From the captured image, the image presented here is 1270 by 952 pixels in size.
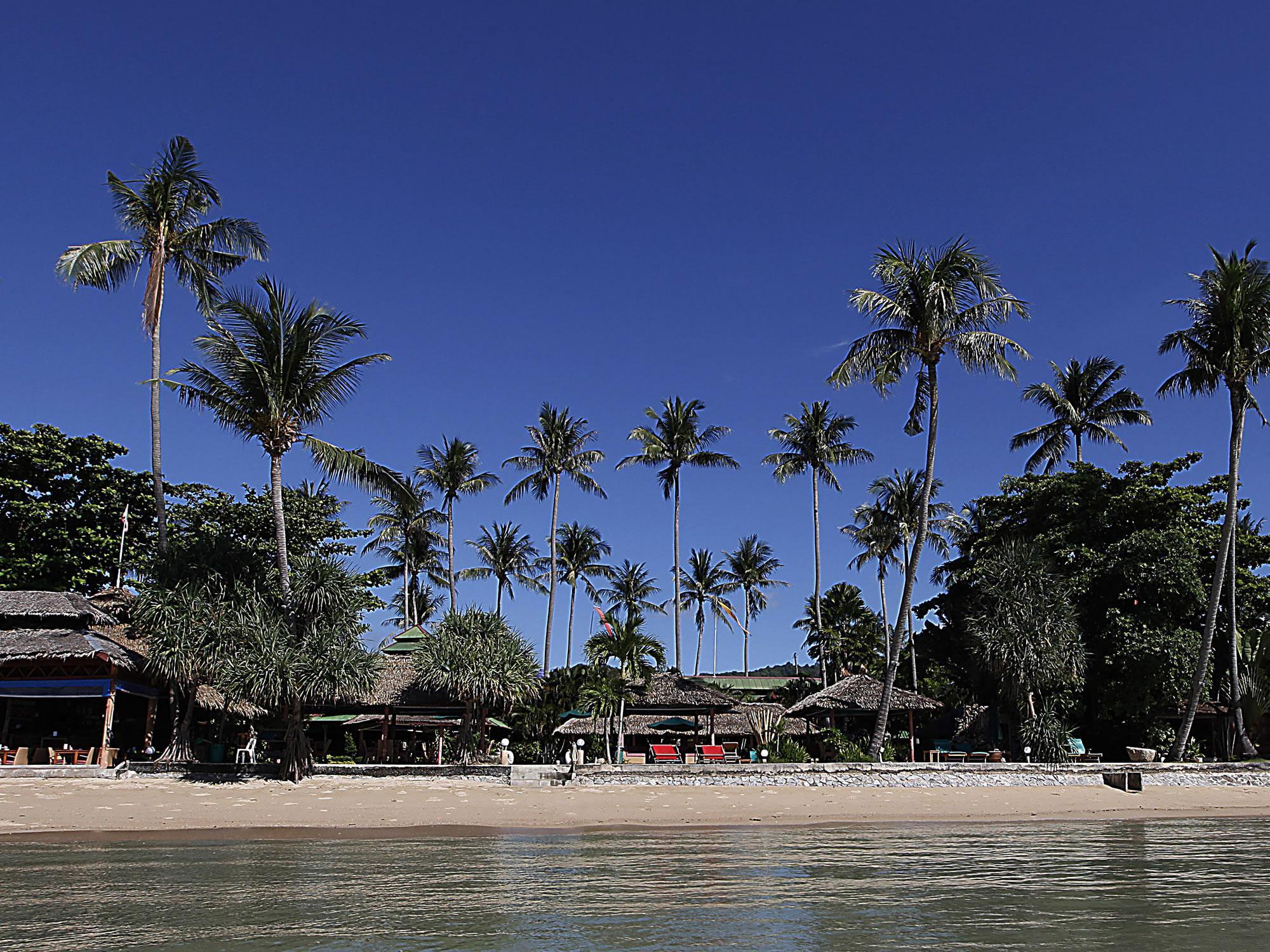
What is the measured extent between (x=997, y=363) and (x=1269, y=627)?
38.8 feet

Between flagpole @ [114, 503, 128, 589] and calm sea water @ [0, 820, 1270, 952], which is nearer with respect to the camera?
calm sea water @ [0, 820, 1270, 952]

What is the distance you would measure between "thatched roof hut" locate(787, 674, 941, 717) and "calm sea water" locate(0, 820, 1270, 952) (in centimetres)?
1187

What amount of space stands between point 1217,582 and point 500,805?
1912cm

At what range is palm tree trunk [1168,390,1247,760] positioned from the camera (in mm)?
24547

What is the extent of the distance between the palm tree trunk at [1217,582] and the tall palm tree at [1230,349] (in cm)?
2

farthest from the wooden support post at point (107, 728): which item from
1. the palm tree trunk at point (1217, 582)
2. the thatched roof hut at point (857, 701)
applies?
the palm tree trunk at point (1217, 582)

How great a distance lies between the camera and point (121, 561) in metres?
31.3

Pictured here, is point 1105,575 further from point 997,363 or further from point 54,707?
point 54,707

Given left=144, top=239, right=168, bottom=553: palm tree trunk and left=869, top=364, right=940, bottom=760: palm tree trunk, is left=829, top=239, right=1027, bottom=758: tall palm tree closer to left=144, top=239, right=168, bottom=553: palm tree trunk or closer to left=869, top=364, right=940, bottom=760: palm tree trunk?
left=869, top=364, right=940, bottom=760: palm tree trunk

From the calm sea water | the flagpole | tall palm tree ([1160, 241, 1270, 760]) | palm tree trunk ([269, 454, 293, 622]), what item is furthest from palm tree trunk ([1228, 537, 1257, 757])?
the flagpole

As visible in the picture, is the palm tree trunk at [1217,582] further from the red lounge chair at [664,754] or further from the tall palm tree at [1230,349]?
the red lounge chair at [664,754]

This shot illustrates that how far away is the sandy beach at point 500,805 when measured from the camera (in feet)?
55.3

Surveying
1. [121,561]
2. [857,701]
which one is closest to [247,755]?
[121,561]

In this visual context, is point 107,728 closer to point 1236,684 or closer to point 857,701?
point 857,701
